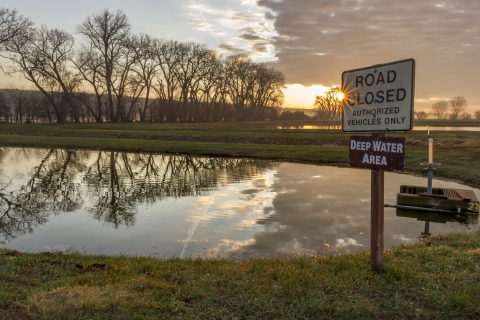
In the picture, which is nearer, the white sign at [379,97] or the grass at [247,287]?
the grass at [247,287]


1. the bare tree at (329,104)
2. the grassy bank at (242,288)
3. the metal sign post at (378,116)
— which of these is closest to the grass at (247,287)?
the grassy bank at (242,288)

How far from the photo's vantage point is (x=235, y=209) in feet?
31.8

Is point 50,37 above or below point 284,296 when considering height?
→ above

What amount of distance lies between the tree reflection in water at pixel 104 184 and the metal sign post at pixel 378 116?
565 cm

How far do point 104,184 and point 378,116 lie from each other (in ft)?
36.7

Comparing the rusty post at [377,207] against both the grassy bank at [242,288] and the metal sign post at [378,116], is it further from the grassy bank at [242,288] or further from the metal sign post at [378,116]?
the grassy bank at [242,288]

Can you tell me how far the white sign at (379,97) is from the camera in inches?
164

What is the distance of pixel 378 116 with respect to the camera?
4492 mm

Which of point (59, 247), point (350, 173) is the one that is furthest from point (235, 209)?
point (350, 173)

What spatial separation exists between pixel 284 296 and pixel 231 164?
1536 cm

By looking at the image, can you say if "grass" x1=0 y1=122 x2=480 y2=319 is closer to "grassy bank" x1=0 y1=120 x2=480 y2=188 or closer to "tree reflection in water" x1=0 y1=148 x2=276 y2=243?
"tree reflection in water" x1=0 y1=148 x2=276 y2=243

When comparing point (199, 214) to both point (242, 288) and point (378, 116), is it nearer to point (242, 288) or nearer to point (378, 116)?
point (242, 288)

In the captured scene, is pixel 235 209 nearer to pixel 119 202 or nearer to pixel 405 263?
pixel 119 202

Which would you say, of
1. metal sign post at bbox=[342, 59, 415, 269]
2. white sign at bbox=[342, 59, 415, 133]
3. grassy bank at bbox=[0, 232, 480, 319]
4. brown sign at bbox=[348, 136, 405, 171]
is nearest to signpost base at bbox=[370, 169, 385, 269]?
metal sign post at bbox=[342, 59, 415, 269]
